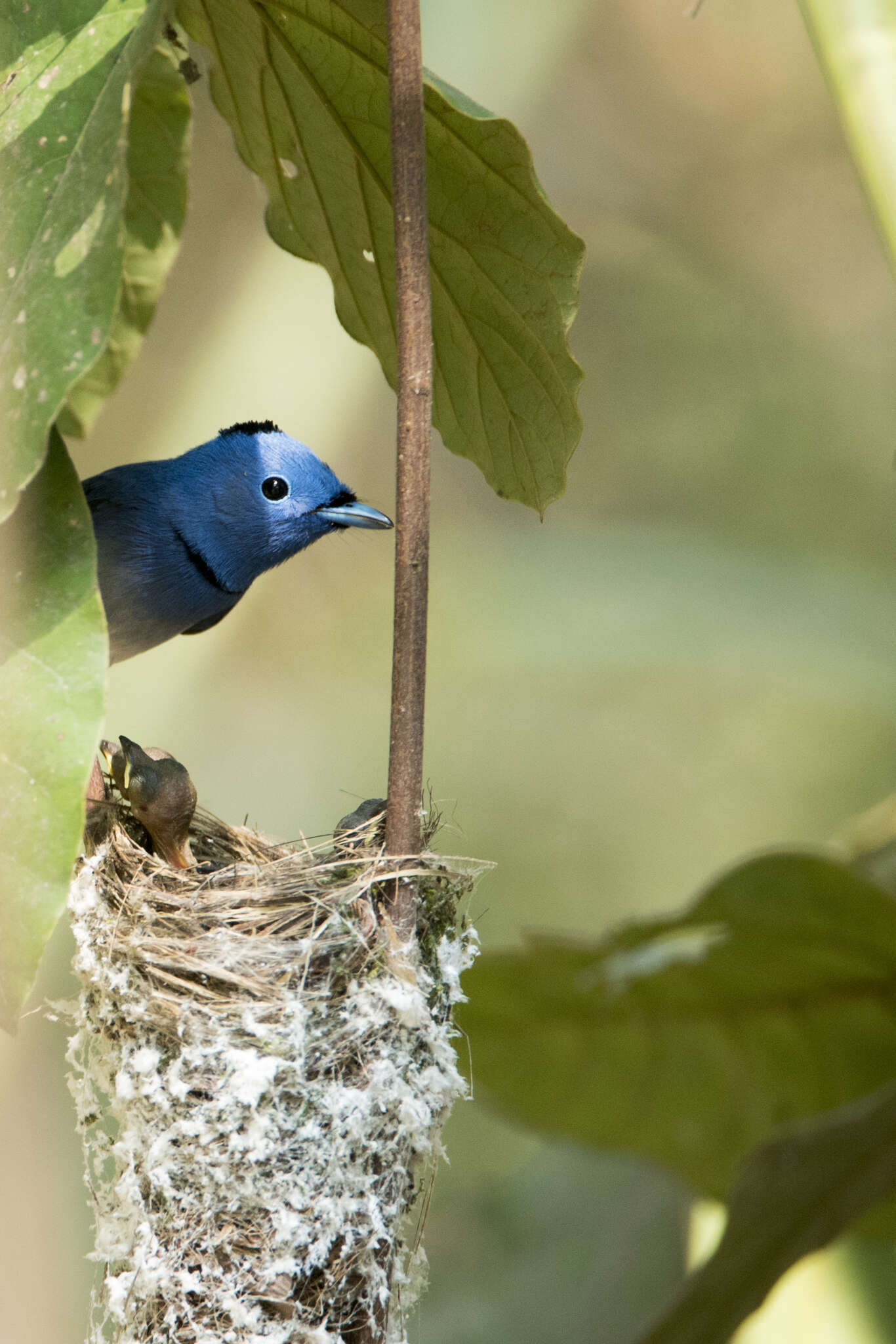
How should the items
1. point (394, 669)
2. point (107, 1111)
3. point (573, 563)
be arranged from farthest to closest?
point (573, 563) → point (107, 1111) → point (394, 669)

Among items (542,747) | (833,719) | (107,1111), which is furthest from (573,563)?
(107,1111)

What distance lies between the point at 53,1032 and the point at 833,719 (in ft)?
8.57

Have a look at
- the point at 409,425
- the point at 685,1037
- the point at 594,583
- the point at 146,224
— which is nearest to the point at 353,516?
the point at 146,224

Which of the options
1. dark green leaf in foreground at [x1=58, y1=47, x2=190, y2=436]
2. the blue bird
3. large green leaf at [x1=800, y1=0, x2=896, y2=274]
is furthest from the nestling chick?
large green leaf at [x1=800, y1=0, x2=896, y2=274]

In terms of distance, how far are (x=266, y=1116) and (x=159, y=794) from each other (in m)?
0.44

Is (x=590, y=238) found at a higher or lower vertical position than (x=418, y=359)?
higher

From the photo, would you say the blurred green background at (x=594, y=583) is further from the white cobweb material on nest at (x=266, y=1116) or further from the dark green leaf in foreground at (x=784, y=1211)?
the white cobweb material on nest at (x=266, y=1116)

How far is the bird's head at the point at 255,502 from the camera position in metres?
1.72

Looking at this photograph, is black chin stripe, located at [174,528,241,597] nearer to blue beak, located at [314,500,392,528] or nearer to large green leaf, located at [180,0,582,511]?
blue beak, located at [314,500,392,528]

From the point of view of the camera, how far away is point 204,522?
1.76m

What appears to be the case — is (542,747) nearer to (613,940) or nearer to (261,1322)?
(613,940)

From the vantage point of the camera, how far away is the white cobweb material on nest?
1034 millimetres

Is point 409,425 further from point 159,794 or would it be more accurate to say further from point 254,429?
point 254,429

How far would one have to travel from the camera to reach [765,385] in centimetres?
392
